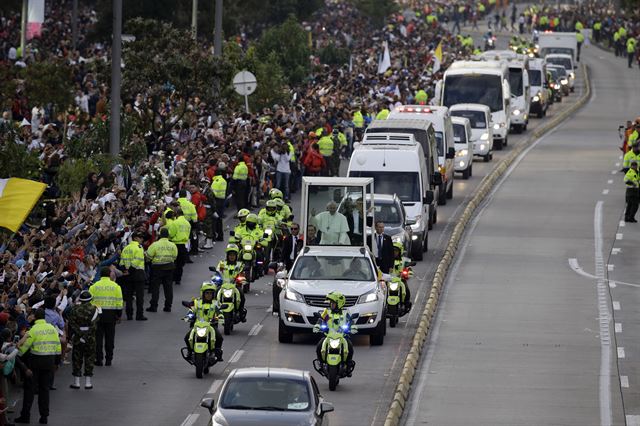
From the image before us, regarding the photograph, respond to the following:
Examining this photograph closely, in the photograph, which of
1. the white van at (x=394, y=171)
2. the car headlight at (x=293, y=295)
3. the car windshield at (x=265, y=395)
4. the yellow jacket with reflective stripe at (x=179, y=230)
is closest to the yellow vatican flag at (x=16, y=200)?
the car headlight at (x=293, y=295)

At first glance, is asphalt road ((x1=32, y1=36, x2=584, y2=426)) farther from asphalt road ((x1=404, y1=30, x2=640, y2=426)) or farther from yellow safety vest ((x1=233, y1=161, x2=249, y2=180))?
yellow safety vest ((x1=233, y1=161, x2=249, y2=180))

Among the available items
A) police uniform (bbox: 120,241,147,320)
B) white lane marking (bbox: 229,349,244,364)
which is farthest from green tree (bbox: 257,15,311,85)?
white lane marking (bbox: 229,349,244,364)

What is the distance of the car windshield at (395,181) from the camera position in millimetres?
39781

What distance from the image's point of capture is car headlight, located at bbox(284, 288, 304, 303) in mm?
28734

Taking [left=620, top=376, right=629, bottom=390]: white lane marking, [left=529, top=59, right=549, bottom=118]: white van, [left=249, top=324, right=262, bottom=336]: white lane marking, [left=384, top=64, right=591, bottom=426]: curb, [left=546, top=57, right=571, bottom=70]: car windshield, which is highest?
[left=546, top=57, right=571, bottom=70]: car windshield

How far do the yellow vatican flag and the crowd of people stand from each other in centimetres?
46

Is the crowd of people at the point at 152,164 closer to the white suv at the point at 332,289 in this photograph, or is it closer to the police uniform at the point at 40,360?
the police uniform at the point at 40,360

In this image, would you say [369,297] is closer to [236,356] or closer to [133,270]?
[236,356]

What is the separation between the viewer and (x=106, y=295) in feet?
85.7

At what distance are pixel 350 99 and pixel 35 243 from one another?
34798mm

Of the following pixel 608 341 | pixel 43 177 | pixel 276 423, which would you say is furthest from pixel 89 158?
pixel 276 423

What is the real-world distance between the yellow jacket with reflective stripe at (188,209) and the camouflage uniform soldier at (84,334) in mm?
9663

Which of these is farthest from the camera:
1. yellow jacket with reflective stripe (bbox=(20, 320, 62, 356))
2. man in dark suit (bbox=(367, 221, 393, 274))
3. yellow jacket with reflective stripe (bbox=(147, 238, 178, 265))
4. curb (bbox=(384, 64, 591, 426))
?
man in dark suit (bbox=(367, 221, 393, 274))

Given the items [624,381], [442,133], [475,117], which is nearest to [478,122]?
[475,117]
